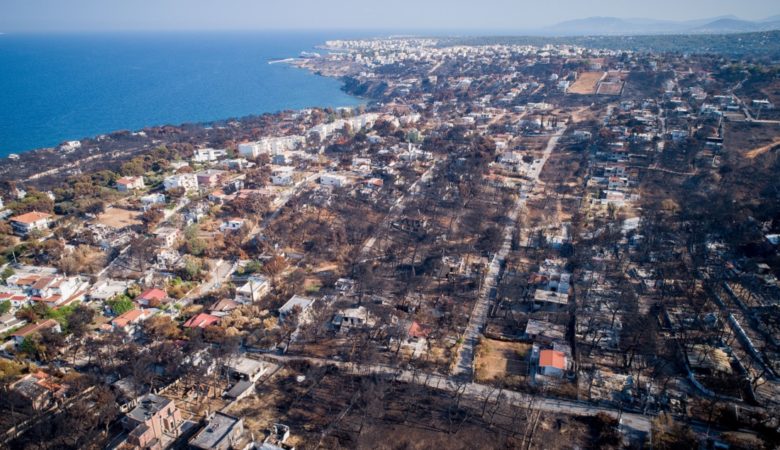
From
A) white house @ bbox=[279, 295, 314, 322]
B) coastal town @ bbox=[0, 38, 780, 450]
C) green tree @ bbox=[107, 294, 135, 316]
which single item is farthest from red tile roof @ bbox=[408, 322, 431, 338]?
green tree @ bbox=[107, 294, 135, 316]

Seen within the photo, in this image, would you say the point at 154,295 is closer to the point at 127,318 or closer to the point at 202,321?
the point at 127,318

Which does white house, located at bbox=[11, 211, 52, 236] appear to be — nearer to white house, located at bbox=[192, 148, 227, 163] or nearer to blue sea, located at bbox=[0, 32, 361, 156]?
white house, located at bbox=[192, 148, 227, 163]

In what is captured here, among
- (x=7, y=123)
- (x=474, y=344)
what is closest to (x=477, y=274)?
(x=474, y=344)

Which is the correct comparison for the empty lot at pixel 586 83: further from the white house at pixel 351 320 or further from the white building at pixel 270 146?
the white house at pixel 351 320

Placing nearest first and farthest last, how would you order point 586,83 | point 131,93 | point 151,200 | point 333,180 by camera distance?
point 151,200
point 333,180
point 586,83
point 131,93

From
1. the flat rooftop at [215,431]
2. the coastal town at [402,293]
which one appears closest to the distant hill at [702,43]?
the coastal town at [402,293]

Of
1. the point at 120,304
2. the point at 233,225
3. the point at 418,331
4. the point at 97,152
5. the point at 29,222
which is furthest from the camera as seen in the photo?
the point at 97,152

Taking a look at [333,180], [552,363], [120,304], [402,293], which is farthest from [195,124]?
[552,363]

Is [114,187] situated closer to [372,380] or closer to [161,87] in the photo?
[372,380]
